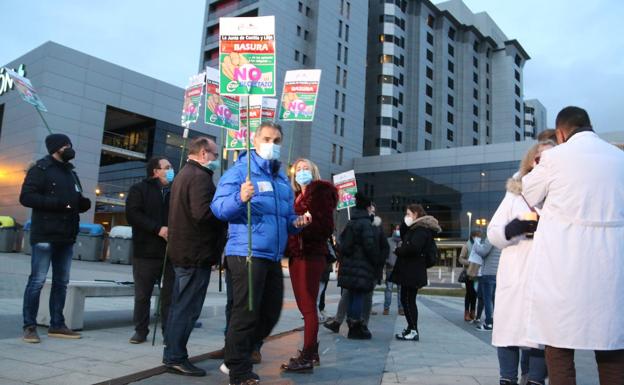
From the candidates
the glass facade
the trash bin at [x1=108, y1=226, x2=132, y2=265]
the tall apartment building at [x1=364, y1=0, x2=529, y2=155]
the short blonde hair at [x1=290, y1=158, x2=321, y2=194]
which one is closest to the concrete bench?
the short blonde hair at [x1=290, y1=158, x2=321, y2=194]

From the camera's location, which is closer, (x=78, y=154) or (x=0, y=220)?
(x=0, y=220)

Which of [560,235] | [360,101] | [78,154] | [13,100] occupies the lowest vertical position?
[560,235]

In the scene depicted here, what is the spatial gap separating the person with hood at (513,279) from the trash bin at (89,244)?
23105 millimetres

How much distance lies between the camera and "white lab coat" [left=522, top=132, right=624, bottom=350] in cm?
281

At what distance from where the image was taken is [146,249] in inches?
230

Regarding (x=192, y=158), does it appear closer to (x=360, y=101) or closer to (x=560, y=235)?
(x=560, y=235)

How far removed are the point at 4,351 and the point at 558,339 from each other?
4516mm

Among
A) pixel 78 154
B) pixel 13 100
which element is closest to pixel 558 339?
pixel 78 154

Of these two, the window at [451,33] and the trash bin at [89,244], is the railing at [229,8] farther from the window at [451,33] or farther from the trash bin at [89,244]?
the trash bin at [89,244]

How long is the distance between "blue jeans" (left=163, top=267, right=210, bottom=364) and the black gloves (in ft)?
8.38

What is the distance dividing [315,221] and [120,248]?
67.2 ft

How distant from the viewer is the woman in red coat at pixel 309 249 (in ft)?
16.1

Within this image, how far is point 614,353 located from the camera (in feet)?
9.34

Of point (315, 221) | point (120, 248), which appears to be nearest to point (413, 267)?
point (315, 221)
